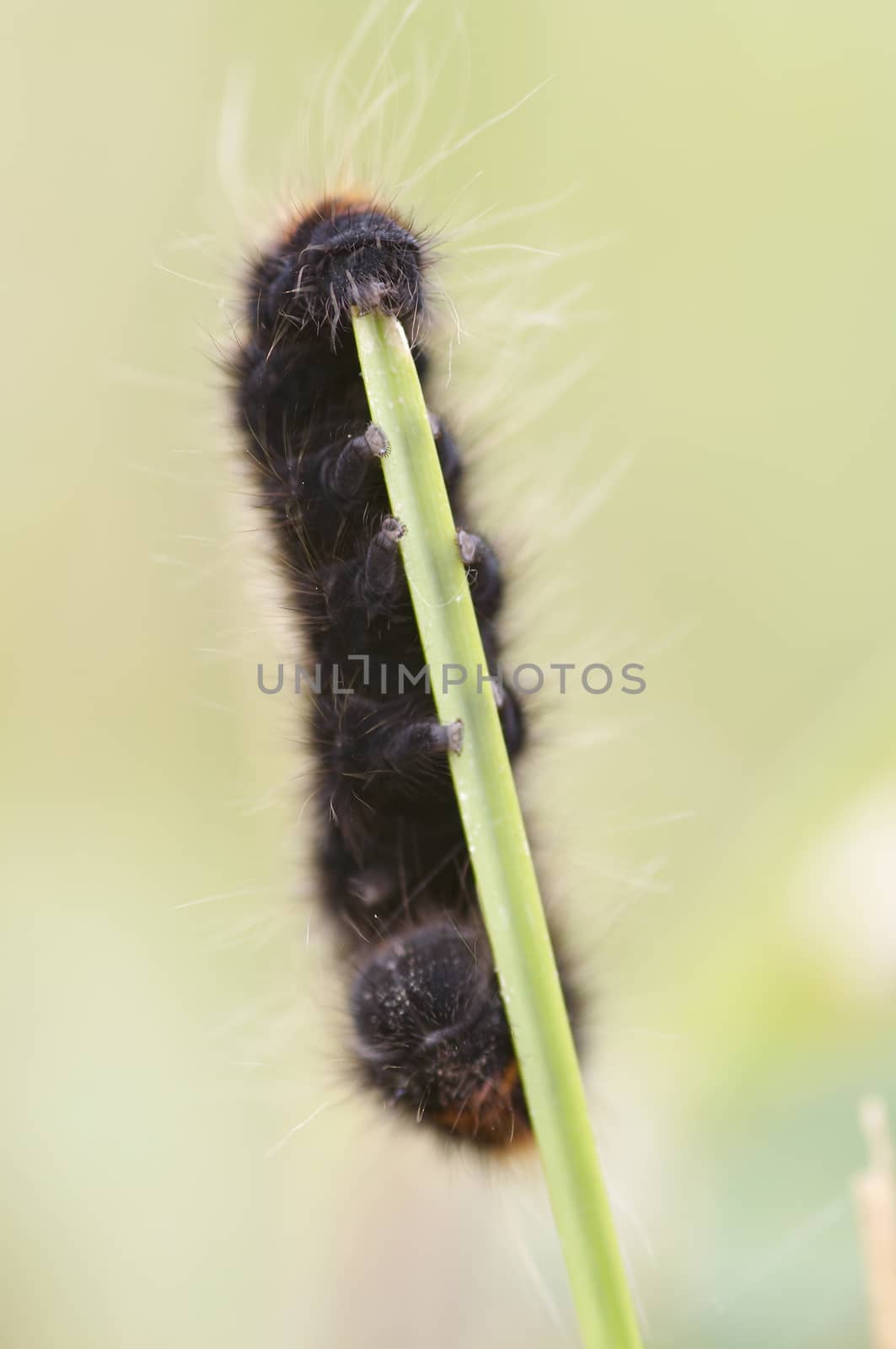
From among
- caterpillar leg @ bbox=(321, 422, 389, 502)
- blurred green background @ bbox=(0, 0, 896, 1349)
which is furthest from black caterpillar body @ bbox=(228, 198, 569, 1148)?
blurred green background @ bbox=(0, 0, 896, 1349)

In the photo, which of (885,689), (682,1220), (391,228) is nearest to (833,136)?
(885,689)

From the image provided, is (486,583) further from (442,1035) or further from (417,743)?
(442,1035)

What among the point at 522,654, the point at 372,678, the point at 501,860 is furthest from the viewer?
the point at 522,654

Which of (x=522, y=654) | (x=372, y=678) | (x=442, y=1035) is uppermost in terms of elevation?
(x=522, y=654)

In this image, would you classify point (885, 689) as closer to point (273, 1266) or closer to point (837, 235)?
point (837, 235)

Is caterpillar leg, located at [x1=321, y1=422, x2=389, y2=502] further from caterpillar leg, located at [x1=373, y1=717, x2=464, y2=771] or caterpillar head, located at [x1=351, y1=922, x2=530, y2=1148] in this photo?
caterpillar head, located at [x1=351, y1=922, x2=530, y2=1148]

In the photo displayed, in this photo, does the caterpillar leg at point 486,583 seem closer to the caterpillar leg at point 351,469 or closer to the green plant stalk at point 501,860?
the caterpillar leg at point 351,469

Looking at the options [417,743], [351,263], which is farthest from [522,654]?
[351,263]
